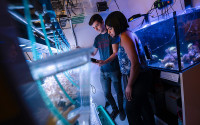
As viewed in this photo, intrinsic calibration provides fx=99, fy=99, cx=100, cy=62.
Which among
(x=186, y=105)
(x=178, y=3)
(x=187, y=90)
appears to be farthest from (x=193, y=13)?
(x=178, y=3)

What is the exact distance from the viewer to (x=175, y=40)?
1.22 meters

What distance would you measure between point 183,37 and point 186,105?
98 centimetres

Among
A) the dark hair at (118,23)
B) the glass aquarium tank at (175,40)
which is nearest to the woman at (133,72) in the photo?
the dark hair at (118,23)

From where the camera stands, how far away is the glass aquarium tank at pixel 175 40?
48.8 inches

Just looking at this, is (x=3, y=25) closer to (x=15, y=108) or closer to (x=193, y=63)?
(x=15, y=108)

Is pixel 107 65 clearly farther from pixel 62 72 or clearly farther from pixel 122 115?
pixel 62 72

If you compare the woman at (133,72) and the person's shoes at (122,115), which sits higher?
the woman at (133,72)

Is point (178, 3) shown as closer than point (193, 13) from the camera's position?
No

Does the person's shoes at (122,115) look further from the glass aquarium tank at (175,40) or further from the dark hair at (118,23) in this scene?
the dark hair at (118,23)

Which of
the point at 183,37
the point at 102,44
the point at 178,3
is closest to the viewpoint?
the point at 183,37

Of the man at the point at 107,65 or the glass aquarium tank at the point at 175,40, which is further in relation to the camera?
the man at the point at 107,65

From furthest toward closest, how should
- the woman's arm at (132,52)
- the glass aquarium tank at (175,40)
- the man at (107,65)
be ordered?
the man at (107,65), the glass aquarium tank at (175,40), the woman's arm at (132,52)

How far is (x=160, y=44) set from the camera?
6.34 ft

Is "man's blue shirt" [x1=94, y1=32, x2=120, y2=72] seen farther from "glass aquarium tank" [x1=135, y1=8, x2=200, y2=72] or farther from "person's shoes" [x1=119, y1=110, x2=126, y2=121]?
"person's shoes" [x1=119, y1=110, x2=126, y2=121]
